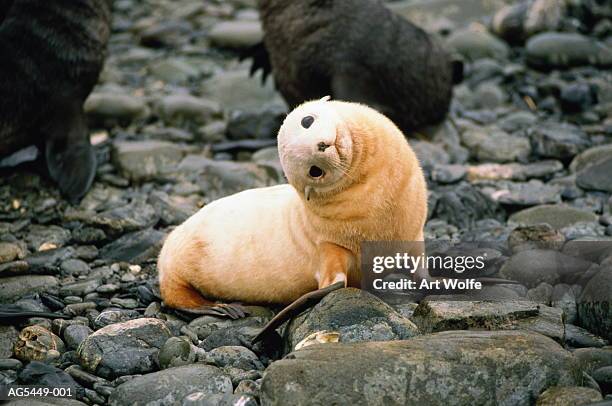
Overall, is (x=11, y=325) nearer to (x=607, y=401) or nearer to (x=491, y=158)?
(x=607, y=401)

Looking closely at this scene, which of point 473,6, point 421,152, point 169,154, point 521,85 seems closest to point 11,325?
point 169,154

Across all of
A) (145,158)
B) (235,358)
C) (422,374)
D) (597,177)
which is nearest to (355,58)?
(145,158)

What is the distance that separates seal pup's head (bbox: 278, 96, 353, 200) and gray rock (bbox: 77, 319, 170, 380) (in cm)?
101

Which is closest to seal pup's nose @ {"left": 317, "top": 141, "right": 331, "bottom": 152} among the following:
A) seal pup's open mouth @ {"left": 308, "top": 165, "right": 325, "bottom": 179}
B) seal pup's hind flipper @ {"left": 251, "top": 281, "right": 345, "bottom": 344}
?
seal pup's open mouth @ {"left": 308, "top": 165, "right": 325, "bottom": 179}

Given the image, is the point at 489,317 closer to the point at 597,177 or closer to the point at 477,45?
the point at 597,177

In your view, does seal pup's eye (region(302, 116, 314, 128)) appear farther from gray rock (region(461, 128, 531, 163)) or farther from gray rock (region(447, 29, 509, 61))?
gray rock (region(447, 29, 509, 61))

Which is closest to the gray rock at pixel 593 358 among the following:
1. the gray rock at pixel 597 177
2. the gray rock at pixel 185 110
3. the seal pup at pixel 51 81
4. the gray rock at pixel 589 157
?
the gray rock at pixel 597 177

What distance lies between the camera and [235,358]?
3.84 meters

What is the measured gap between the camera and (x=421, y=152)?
25.8ft

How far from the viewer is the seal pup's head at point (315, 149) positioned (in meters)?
3.58

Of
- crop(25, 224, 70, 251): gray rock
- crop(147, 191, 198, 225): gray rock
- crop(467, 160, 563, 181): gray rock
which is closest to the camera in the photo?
crop(25, 224, 70, 251): gray rock

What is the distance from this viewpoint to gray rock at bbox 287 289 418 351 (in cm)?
368

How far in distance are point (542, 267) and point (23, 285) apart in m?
3.00

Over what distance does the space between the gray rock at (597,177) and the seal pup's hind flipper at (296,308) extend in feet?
11.1
